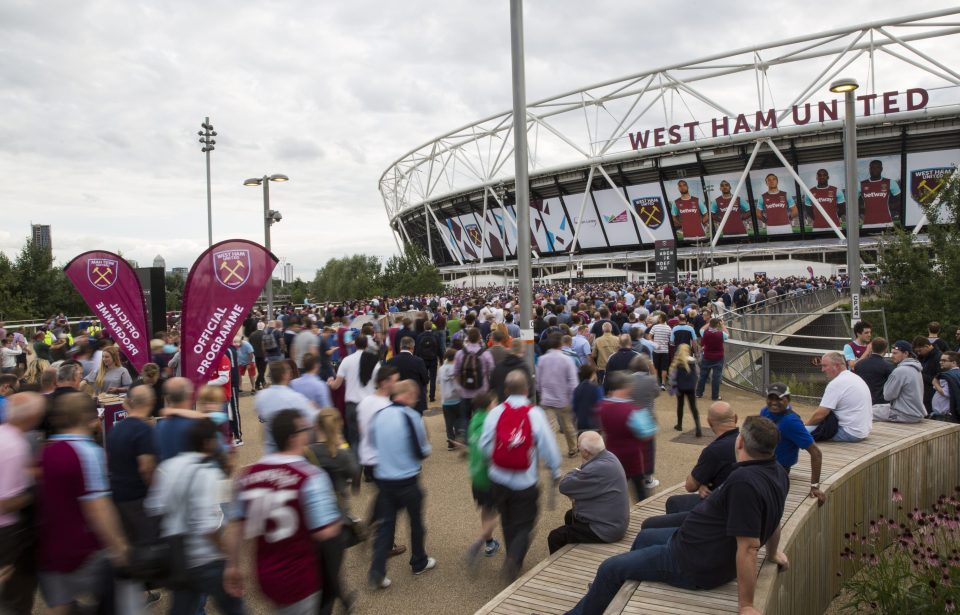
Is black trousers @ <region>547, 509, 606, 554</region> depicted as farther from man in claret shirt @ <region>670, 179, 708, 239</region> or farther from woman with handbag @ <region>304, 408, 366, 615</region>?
man in claret shirt @ <region>670, 179, 708, 239</region>

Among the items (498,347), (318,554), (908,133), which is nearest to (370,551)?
(318,554)

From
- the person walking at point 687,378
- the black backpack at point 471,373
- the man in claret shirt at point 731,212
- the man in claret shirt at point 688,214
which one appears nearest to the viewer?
the black backpack at point 471,373

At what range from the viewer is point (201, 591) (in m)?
3.40

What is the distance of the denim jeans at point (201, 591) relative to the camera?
3.37m

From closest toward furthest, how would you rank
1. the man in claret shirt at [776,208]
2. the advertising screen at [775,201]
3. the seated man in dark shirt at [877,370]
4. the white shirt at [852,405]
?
the white shirt at [852,405]
the seated man in dark shirt at [877,370]
the advertising screen at [775,201]
the man in claret shirt at [776,208]

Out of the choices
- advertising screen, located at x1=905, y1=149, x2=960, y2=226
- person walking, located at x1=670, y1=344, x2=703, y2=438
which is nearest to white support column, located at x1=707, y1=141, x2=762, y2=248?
advertising screen, located at x1=905, y1=149, x2=960, y2=226

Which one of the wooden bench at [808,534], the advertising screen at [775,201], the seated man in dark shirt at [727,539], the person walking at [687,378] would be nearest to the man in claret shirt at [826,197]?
the advertising screen at [775,201]

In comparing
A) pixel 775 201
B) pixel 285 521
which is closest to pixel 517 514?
pixel 285 521

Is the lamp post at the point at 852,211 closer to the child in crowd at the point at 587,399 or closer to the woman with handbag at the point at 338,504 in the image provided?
the child in crowd at the point at 587,399

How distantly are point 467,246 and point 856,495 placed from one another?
63961 mm

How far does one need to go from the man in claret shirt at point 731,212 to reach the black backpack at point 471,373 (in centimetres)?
4538

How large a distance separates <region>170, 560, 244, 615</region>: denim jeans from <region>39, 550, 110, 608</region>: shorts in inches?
19.0

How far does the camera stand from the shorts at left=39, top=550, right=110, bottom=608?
345cm

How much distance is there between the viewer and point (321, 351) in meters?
10.4
